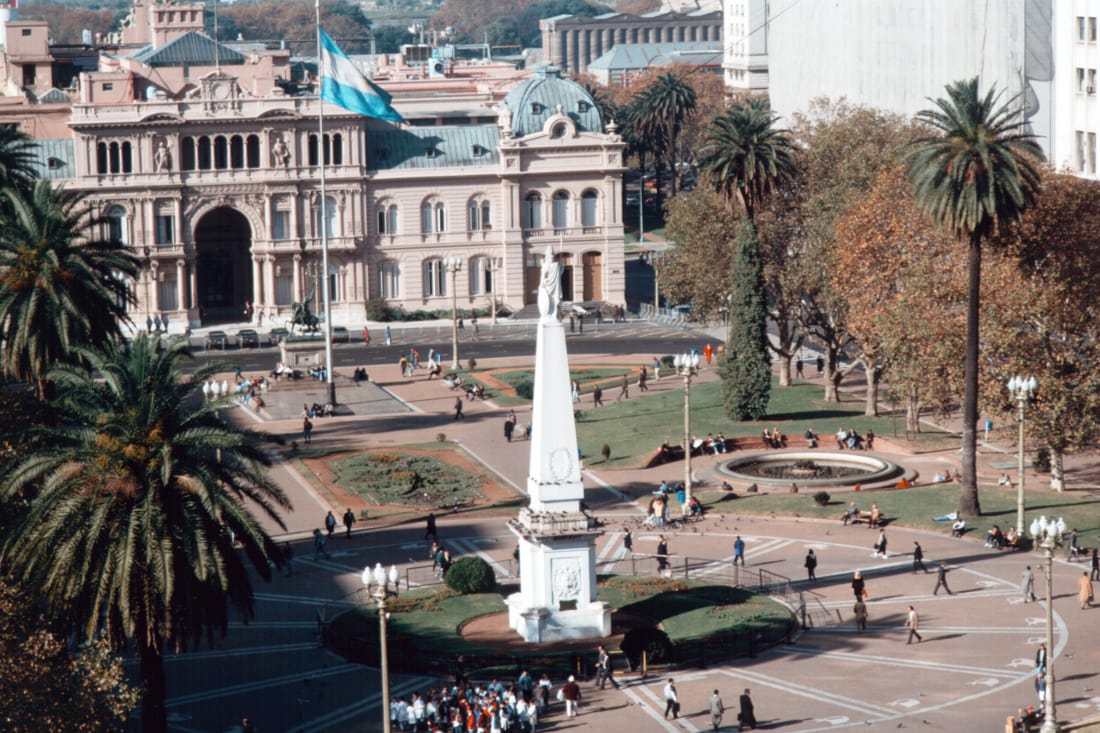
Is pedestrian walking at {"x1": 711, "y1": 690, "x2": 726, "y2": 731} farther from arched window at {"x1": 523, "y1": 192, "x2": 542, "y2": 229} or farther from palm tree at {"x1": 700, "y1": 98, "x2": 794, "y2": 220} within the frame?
arched window at {"x1": 523, "y1": 192, "x2": 542, "y2": 229}

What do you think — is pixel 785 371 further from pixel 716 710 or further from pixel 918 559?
pixel 716 710

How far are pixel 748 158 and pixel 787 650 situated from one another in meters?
38.8

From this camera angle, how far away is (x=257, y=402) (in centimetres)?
9981

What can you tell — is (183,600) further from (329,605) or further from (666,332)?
(666,332)

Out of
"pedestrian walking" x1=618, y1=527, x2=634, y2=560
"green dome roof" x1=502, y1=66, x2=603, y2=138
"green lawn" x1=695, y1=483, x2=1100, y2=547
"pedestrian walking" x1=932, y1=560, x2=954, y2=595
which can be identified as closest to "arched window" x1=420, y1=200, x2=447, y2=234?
"green dome roof" x1=502, y1=66, x2=603, y2=138

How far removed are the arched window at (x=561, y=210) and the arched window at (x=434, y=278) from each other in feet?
27.6

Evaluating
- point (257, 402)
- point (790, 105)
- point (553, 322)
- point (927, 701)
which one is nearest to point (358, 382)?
point (257, 402)

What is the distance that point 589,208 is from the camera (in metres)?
133

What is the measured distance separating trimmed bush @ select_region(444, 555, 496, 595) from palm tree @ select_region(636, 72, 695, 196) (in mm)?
111271

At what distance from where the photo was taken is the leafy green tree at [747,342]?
297ft

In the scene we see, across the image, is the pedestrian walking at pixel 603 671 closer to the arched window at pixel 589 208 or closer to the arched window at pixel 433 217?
the arched window at pixel 433 217

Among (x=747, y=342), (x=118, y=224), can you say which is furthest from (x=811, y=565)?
(x=118, y=224)

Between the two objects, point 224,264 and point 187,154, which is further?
point 224,264

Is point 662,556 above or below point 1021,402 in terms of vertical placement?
below
